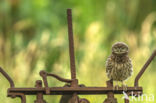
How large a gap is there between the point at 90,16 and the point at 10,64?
140 cm

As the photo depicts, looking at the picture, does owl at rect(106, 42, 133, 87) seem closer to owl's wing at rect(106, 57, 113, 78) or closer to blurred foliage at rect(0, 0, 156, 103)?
owl's wing at rect(106, 57, 113, 78)

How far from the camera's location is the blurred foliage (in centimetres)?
297

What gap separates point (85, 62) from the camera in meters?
2.99

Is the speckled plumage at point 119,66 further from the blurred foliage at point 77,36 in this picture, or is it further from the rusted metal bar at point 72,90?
the blurred foliage at point 77,36

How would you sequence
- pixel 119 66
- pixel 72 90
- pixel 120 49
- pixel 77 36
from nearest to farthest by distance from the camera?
pixel 72 90 → pixel 120 49 → pixel 119 66 → pixel 77 36

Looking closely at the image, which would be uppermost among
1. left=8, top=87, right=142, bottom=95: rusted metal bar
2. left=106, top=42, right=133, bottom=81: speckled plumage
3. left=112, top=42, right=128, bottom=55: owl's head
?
left=112, top=42, right=128, bottom=55: owl's head

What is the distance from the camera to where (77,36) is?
365 cm

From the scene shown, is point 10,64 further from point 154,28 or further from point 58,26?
point 154,28

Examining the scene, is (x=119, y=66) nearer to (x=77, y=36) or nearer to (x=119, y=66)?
(x=119, y=66)

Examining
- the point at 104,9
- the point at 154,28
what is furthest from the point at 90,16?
the point at 154,28

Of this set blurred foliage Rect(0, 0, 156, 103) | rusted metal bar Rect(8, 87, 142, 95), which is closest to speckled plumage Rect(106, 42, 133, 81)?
rusted metal bar Rect(8, 87, 142, 95)

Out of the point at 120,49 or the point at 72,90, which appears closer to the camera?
the point at 72,90

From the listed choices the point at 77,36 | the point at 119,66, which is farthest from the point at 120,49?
the point at 77,36

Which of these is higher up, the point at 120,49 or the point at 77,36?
the point at 77,36
